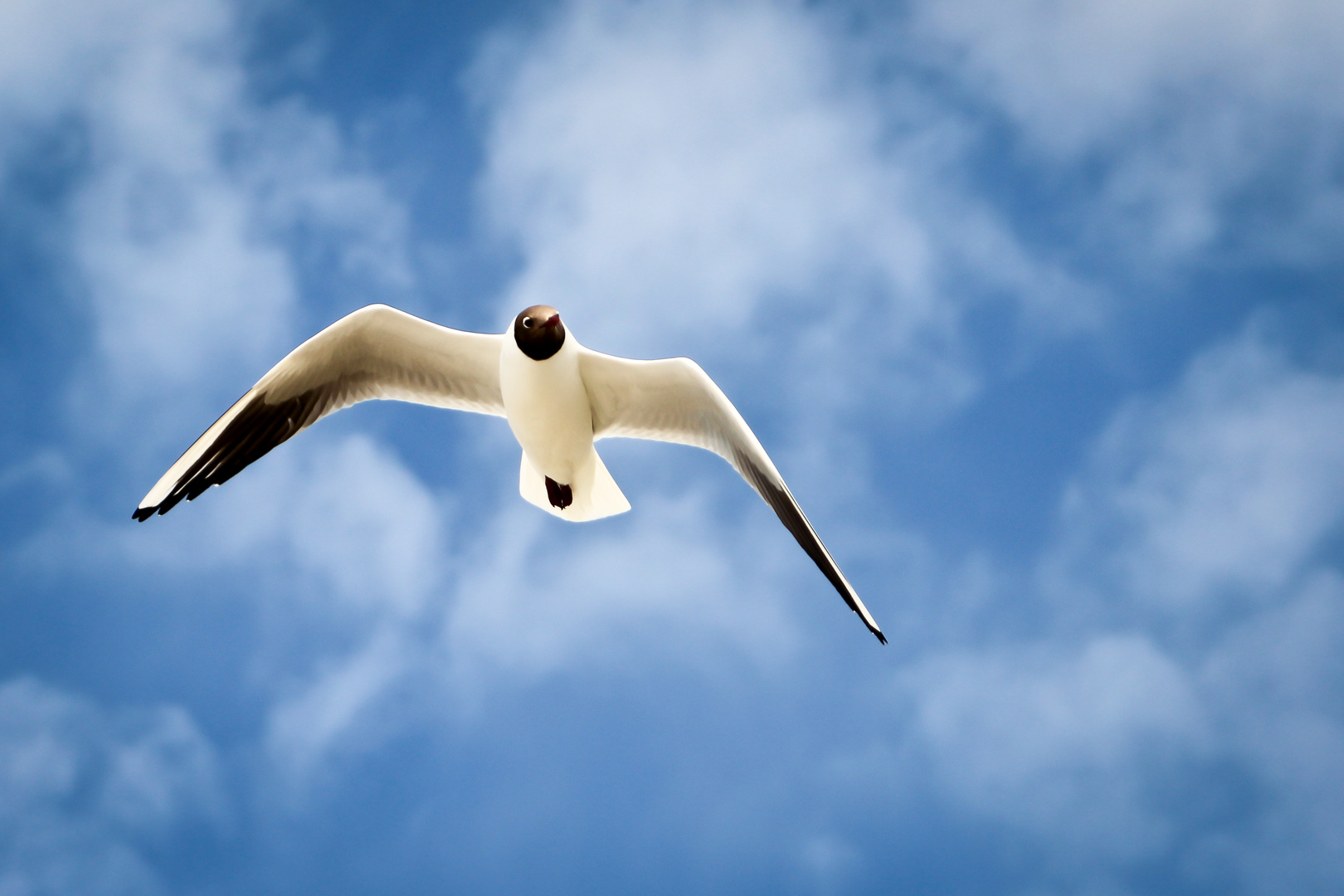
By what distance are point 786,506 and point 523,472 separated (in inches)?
59.1

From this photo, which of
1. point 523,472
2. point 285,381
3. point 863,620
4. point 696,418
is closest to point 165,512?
point 285,381

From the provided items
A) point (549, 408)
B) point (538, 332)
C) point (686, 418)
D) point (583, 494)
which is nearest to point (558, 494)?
point (583, 494)

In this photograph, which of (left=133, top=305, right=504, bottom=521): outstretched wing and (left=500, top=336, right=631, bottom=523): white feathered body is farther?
(left=133, top=305, right=504, bottom=521): outstretched wing

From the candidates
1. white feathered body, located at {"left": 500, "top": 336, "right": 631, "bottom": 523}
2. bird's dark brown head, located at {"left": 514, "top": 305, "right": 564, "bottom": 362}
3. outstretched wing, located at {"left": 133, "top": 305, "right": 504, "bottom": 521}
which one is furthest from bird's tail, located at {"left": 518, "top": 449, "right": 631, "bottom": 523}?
bird's dark brown head, located at {"left": 514, "top": 305, "right": 564, "bottom": 362}

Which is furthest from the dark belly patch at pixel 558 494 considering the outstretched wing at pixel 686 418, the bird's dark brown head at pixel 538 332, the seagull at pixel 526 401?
the bird's dark brown head at pixel 538 332

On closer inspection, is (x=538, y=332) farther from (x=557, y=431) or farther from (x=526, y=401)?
(x=557, y=431)

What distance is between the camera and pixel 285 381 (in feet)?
18.4

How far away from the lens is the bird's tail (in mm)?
5824

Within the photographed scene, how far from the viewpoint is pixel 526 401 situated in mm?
5402

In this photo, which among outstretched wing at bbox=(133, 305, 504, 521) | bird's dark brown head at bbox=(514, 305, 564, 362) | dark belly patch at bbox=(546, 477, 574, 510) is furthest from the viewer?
dark belly patch at bbox=(546, 477, 574, 510)

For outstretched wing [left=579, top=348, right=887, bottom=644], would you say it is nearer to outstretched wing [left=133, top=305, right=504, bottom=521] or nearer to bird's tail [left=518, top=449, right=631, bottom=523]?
bird's tail [left=518, top=449, right=631, bottom=523]

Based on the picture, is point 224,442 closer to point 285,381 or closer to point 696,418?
point 285,381

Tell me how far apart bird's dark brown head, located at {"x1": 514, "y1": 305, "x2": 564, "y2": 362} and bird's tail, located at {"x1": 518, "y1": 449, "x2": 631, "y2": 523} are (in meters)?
0.78

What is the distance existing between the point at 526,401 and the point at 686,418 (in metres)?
0.92
